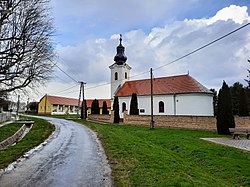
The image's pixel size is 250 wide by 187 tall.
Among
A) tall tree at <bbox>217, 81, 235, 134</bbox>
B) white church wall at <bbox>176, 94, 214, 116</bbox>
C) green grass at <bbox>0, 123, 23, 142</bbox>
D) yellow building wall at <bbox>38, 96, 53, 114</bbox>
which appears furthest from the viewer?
yellow building wall at <bbox>38, 96, 53, 114</bbox>

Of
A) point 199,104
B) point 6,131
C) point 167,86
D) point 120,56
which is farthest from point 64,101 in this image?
point 6,131

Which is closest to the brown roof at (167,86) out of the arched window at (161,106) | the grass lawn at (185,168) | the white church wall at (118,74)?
the arched window at (161,106)

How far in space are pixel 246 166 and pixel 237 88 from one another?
4259cm

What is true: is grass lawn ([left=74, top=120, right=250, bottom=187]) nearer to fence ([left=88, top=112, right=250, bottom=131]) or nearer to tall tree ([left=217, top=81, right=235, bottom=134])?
tall tree ([left=217, top=81, right=235, bottom=134])

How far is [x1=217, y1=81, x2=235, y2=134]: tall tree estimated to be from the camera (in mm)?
19938

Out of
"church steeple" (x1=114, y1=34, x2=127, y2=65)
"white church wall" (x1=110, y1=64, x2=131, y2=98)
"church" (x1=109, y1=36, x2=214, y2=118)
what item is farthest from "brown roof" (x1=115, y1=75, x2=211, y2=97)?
"church steeple" (x1=114, y1=34, x2=127, y2=65)

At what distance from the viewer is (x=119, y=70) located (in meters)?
48.8

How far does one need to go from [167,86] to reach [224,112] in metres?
19.7

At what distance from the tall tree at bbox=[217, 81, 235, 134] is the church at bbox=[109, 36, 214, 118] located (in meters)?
14.9

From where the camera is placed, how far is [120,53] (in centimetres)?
4909

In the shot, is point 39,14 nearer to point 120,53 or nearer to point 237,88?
point 120,53

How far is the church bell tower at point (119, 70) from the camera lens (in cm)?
4862

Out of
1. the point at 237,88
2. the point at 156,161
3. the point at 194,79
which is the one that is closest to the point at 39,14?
the point at 156,161

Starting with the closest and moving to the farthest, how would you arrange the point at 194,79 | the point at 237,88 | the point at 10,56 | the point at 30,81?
the point at 10,56, the point at 30,81, the point at 194,79, the point at 237,88
